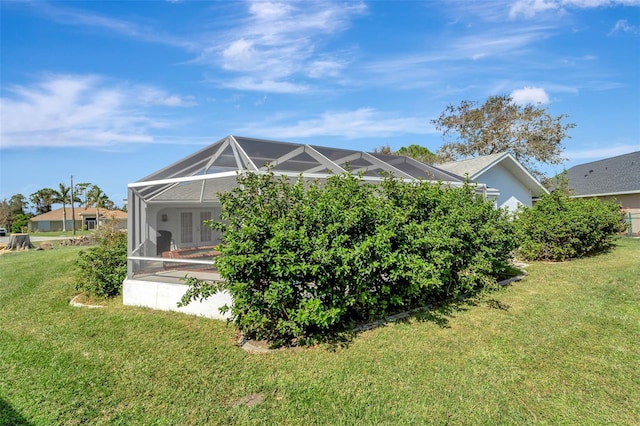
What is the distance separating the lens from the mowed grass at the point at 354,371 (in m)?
3.73

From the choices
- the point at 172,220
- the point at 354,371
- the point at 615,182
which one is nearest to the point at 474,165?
the point at 172,220

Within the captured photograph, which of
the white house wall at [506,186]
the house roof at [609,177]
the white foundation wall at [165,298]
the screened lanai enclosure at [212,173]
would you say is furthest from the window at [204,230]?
the house roof at [609,177]

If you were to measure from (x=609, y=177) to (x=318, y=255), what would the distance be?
1136 inches

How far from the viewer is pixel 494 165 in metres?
16.1

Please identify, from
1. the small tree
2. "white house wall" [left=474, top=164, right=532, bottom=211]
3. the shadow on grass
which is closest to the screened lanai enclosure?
the shadow on grass

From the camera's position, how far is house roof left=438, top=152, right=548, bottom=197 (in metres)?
15.3

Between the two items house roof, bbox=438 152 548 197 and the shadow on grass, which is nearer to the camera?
the shadow on grass

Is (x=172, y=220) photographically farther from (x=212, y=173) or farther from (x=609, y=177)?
(x=609, y=177)

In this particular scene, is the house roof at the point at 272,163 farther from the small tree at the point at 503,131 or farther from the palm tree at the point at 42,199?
the palm tree at the point at 42,199

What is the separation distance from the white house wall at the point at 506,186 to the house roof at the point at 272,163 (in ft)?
21.0

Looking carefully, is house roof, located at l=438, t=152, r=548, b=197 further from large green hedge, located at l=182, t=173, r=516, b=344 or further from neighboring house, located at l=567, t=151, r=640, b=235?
large green hedge, located at l=182, t=173, r=516, b=344

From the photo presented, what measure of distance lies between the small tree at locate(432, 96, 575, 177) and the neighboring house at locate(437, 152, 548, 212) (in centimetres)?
930

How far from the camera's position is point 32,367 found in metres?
5.29

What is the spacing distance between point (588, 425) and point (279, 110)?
15.3 m
